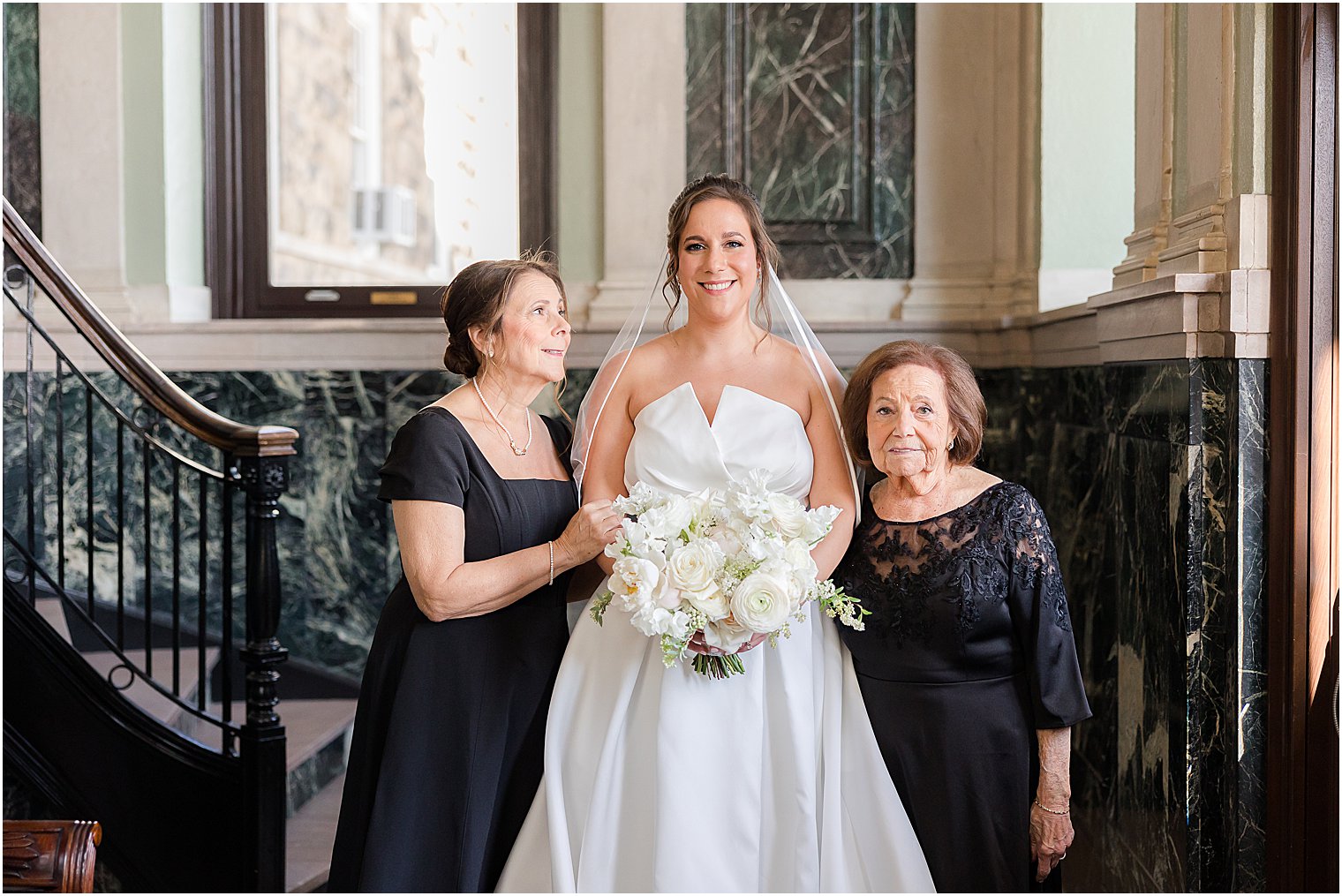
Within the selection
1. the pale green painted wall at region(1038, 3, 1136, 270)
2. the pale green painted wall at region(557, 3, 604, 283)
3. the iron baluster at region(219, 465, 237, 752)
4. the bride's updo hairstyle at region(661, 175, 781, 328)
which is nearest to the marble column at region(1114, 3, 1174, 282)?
the pale green painted wall at region(1038, 3, 1136, 270)

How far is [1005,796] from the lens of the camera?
2.32 meters

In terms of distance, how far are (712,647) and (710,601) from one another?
0.58 feet

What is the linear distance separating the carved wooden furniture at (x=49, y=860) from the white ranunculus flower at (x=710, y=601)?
1393mm

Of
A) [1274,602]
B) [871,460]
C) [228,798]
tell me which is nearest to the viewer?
[871,460]

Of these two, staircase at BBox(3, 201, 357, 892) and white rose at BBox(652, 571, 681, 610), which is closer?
white rose at BBox(652, 571, 681, 610)

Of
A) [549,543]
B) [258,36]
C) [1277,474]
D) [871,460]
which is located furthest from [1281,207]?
[258,36]

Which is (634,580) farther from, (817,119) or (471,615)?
(817,119)

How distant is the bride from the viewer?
7.54 feet

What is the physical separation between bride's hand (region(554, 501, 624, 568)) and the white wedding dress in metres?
0.21

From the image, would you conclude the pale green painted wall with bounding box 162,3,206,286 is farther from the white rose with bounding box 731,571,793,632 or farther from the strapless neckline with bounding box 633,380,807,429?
the white rose with bounding box 731,571,793,632

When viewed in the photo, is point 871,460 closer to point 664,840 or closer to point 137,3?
point 664,840

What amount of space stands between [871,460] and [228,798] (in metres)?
2.51

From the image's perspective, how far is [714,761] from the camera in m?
2.32

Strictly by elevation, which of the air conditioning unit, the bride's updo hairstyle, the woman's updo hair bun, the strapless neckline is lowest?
the strapless neckline
